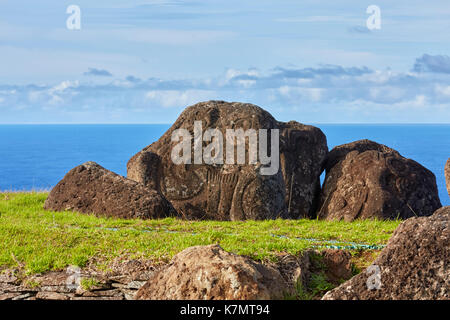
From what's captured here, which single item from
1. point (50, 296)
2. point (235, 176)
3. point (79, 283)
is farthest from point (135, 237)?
point (235, 176)

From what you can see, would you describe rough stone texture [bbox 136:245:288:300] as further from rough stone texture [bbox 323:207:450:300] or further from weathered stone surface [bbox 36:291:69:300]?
weathered stone surface [bbox 36:291:69:300]

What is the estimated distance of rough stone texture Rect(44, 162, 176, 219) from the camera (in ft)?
46.9

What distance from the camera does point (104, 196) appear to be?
584 inches

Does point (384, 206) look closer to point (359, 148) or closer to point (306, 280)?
point (359, 148)

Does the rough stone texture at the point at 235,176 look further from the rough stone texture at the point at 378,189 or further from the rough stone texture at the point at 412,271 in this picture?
the rough stone texture at the point at 412,271

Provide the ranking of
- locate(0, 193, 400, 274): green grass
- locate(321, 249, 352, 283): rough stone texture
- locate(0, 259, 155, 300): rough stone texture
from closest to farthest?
locate(0, 259, 155, 300): rough stone texture, locate(321, 249, 352, 283): rough stone texture, locate(0, 193, 400, 274): green grass

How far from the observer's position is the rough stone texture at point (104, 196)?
562 inches

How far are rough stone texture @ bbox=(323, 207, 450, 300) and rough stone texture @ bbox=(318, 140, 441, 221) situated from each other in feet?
26.9
